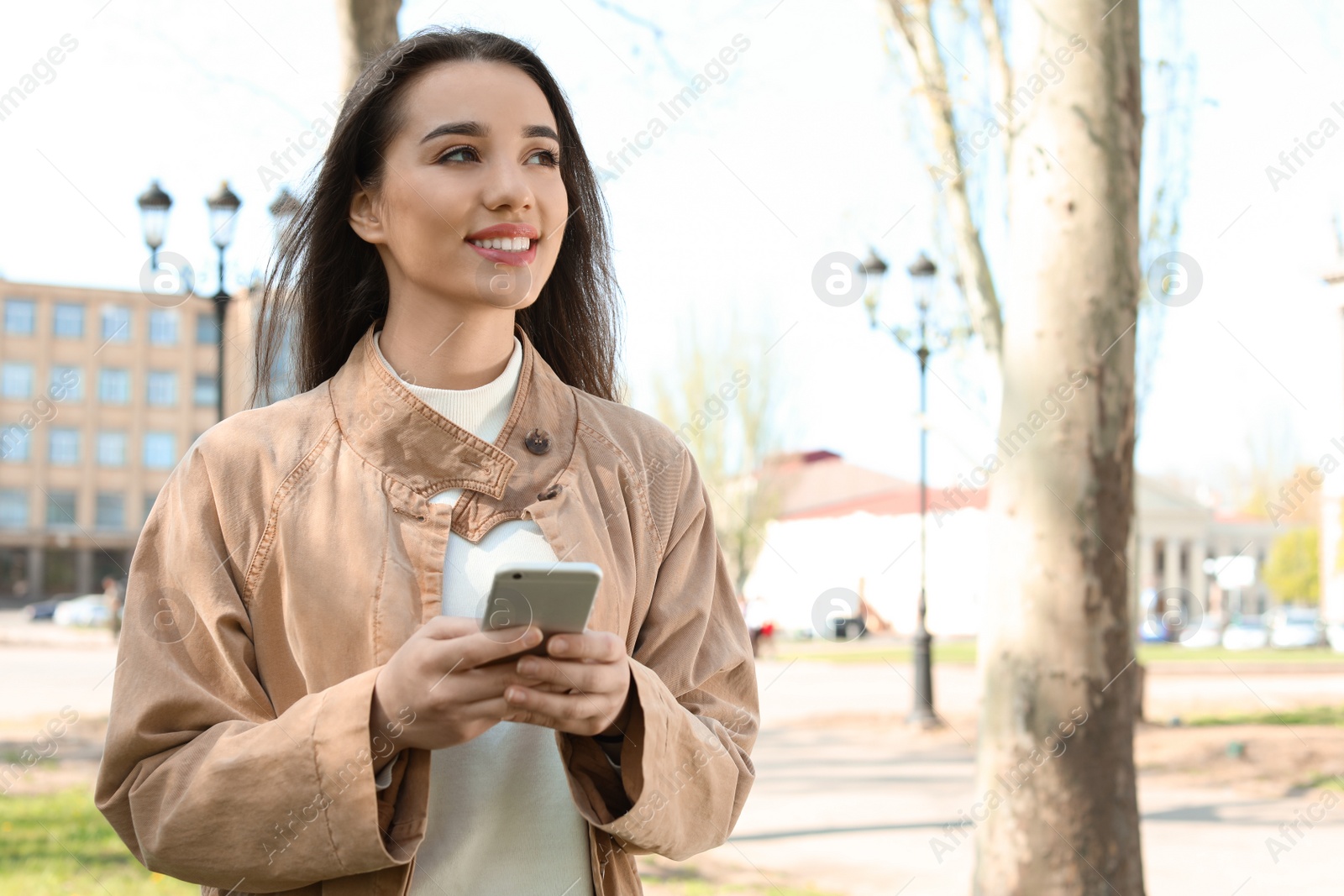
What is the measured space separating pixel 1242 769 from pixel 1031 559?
822cm

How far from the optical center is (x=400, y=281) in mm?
1726

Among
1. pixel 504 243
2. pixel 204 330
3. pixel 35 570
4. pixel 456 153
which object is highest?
pixel 204 330

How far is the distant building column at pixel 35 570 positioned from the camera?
58062 millimetres

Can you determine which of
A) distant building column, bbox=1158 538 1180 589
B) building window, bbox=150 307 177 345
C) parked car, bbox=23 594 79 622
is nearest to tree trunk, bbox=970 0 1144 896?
parked car, bbox=23 594 79 622

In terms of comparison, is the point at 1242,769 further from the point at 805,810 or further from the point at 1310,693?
the point at 1310,693

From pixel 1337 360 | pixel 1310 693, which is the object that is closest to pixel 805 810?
pixel 1310 693

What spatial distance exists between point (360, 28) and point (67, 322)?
58.2 meters

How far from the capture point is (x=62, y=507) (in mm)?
55750

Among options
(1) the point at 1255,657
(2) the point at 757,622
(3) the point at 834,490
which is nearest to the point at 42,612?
(2) the point at 757,622

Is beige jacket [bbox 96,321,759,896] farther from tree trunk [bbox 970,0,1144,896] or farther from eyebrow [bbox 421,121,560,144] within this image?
tree trunk [bbox 970,0,1144,896]

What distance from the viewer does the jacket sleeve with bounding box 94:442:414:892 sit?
4.56 feet

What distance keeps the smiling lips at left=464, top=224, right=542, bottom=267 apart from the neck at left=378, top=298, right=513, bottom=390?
79mm

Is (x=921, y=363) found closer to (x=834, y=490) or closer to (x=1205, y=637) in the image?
(x=1205, y=637)

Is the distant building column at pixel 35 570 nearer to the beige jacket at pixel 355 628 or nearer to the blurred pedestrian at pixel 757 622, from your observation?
the blurred pedestrian at pixel 757 622
